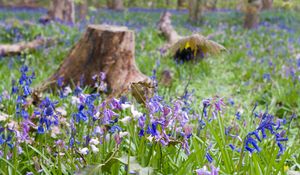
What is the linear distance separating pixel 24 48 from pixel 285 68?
444cm

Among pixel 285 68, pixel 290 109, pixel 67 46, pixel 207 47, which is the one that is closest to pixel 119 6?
pixel 67 46

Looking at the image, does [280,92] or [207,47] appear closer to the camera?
[207,47]

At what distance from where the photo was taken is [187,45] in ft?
8.14

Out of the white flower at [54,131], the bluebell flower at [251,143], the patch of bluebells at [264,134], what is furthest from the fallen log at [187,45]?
the white flower at [54,131]

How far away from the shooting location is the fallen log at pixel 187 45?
2391mm

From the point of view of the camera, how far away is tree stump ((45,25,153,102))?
4652 millimetres

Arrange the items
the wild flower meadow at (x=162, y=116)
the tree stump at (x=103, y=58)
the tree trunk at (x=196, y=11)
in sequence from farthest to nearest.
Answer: the tree trunk at (x=196, y=11), the tree stump at (x=103, y=58), the wild flower meadow at (x=162, y=116)

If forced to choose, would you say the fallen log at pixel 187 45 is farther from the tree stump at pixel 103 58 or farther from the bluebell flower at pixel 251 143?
the bluebell flower at pixel 251 143

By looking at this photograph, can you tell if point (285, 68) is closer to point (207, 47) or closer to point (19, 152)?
point (207, 47)

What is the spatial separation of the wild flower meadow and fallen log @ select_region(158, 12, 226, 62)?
19cm

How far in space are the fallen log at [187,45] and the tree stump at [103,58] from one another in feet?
2.05

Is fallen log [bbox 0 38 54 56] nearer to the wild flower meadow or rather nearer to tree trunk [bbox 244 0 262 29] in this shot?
the wild flower meadow

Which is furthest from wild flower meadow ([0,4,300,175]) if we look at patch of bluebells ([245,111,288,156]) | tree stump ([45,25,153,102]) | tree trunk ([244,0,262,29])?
tree trunk ([244,0,262,29])

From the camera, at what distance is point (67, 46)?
783 cm
